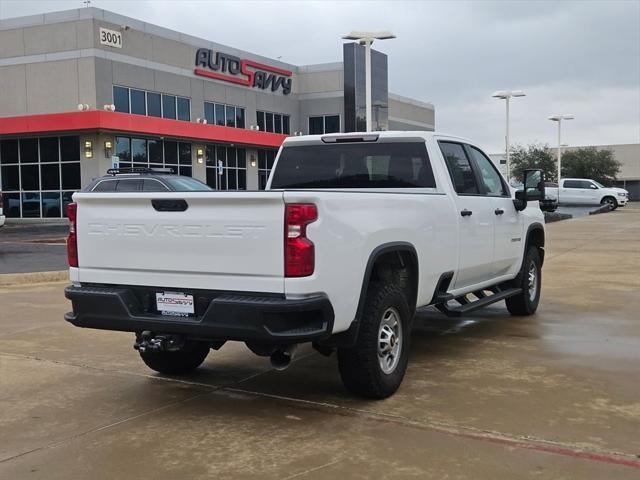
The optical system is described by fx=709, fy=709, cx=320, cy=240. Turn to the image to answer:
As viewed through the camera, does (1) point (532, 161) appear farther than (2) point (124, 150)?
Yes

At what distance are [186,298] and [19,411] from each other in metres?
1.59

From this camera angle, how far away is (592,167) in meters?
72.6

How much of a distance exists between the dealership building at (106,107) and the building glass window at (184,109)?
5 cm

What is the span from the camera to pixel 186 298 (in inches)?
184

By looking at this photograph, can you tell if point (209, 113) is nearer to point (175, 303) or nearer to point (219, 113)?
point (219, 113)

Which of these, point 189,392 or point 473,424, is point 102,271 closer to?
point 189,392

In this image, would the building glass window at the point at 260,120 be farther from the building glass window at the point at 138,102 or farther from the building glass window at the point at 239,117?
the building glass window at the point at 138,102

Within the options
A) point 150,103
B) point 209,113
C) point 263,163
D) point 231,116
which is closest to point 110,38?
point 150,103

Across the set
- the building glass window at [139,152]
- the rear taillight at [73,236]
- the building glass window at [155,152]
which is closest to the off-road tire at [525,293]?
the rear taillight at [73,236]

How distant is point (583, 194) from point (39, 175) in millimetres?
31372

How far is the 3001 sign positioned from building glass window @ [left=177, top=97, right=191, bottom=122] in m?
4.75

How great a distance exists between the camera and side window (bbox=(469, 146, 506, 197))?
7.26 m

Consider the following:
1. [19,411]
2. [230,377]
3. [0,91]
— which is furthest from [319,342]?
[0,91]

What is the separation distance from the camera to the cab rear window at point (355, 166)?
643 cm
